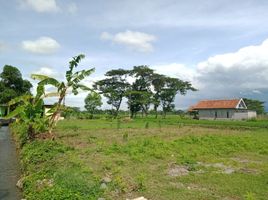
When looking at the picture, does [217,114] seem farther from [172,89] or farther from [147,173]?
[147,173]

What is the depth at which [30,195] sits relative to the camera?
740 centimetres

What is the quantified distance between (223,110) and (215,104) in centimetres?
228

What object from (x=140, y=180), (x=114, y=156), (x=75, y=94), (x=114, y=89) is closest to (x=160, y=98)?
(x=114, y=89)

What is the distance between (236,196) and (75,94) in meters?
12.4

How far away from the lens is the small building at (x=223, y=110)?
52938 mm

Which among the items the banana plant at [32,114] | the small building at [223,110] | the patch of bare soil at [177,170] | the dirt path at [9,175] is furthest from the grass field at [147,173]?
the small building at [223,110]

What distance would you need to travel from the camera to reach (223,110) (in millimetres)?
55875

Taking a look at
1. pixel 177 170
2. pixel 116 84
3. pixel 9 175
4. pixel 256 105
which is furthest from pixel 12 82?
pixel 256 105

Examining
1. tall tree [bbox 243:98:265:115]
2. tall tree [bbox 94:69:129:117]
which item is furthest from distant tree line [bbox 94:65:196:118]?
tall tree [bbox 243:98:265:115]

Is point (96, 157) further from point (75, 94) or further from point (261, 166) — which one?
point (75, 94)

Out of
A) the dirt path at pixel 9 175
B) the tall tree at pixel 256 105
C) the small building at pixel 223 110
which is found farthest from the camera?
the tall tree at pixel 256 105

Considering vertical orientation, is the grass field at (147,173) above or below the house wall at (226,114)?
below

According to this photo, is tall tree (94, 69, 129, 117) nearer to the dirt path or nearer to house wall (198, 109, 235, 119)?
house wall (198, 109, 235, 119)

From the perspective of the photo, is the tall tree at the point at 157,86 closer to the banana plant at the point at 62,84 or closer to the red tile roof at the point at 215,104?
the red tile roof at the point at 215,104
